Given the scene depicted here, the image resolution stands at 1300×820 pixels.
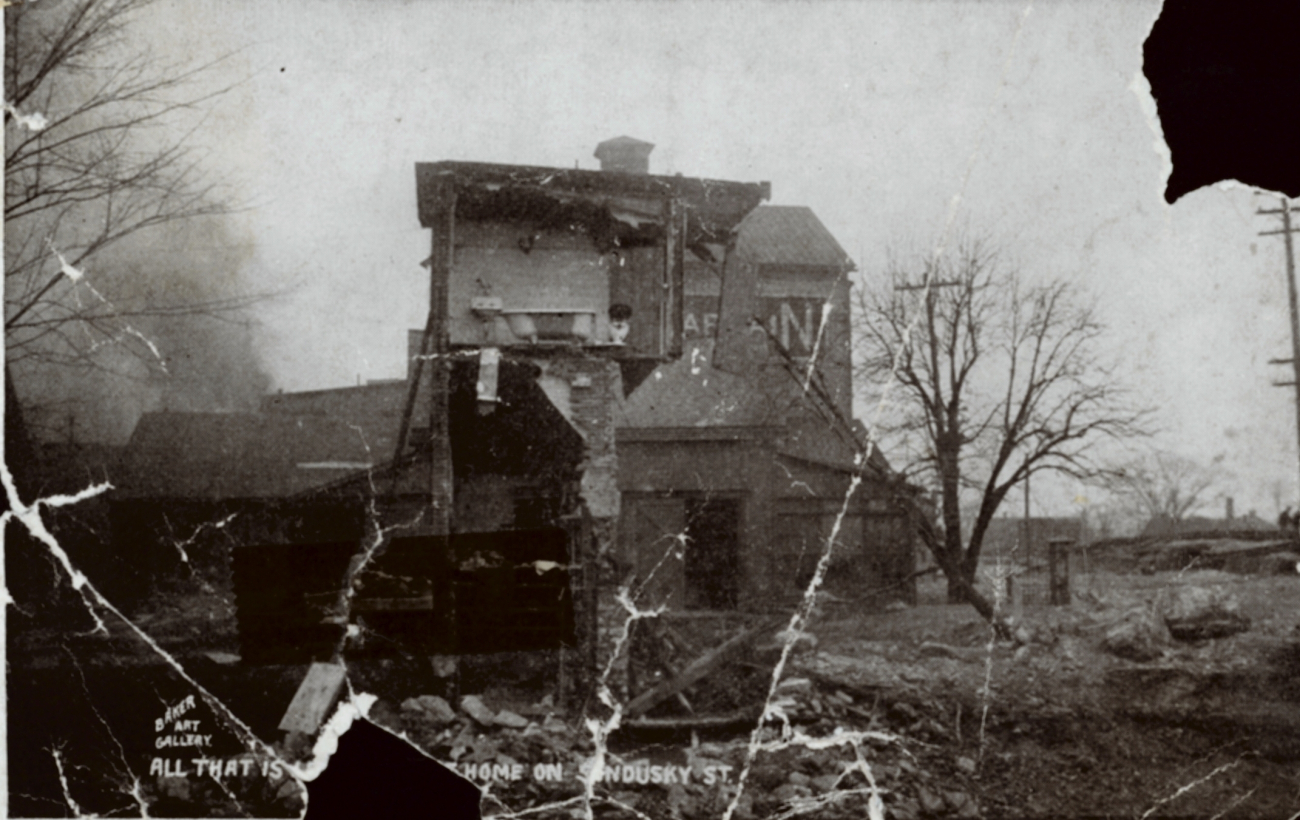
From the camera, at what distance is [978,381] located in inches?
114

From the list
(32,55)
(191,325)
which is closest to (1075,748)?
(191,325)

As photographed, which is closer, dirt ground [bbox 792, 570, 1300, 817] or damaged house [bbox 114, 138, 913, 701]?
dirt ground [bbox 792, 570, 1300, 817]

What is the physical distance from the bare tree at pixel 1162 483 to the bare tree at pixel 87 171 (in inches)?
141

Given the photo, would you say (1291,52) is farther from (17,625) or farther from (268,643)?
(17,625)

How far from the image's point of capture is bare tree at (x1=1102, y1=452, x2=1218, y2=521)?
9.39 feet

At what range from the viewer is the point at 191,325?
9.48ft

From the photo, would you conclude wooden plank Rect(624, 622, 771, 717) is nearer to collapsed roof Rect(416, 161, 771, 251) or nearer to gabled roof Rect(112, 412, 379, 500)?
gabled roof Rect(112, 412, 379, 500)

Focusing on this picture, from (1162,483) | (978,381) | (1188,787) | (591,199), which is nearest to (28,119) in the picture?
(591,199)

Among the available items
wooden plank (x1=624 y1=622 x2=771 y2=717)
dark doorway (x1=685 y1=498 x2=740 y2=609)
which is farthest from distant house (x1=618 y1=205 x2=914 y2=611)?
wooden plank (x1=624 y1=622 x2=771 y2=717)

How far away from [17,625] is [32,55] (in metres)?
2.20

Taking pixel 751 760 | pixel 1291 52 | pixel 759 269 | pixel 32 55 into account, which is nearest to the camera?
pixel 1291 52

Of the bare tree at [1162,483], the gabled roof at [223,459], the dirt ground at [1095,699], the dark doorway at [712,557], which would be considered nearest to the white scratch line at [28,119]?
the gabled roof at [223,459]

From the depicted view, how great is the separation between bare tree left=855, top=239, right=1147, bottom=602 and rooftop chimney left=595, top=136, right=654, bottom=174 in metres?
1.01

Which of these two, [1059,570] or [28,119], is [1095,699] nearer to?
[1059,570]
